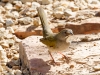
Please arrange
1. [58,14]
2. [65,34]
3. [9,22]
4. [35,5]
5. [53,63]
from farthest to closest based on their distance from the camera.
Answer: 1. [35,5]
2. [58,14]
3. [9,22]
4. [65,34]
5. [53,63]

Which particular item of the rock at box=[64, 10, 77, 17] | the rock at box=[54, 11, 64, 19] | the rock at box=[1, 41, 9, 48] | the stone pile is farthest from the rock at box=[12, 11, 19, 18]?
the rock at box=[1, 41, 9, 48]

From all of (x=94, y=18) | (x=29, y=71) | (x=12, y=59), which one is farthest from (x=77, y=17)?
(x=29, y=71)

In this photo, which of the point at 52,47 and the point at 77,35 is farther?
the point at 77,35

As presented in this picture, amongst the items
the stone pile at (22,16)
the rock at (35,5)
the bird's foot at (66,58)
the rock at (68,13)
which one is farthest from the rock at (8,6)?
the bird's foot at (66,58)

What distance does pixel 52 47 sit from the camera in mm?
4945

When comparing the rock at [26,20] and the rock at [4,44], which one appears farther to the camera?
the rock at [26,20]

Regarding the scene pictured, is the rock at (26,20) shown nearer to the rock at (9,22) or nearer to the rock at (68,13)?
the rock at (9,22)

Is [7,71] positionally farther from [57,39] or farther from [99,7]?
[99,7]

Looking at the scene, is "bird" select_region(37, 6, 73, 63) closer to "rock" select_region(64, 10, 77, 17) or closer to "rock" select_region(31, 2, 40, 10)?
"rock" select_region(64, 10, 77, 17)

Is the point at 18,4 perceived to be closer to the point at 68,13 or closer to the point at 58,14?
the point at 58,14

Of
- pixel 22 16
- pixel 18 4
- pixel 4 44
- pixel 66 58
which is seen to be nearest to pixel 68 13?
pixel 22 16

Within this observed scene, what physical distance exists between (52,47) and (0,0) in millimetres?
3104

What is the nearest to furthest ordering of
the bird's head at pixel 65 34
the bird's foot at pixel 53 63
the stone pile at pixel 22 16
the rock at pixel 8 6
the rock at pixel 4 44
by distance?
the bird's foot at pixel 53 63 < the bird's head at pixel 65 34 < the stone pile at pixel 22 16 < the rock at pixel 4 44 < the rock at pixel 8 6

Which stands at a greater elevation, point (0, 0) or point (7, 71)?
point (0, 0)
